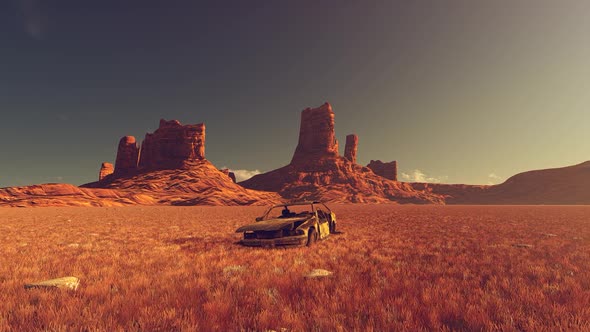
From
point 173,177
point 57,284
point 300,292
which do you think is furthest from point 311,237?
point 173,177

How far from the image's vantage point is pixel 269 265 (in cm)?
608

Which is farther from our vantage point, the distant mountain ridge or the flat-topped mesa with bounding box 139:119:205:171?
the flat-topped mesa with bounding box 139:119:205:171

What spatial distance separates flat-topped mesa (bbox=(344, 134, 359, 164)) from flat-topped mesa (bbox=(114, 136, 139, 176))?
342 ft

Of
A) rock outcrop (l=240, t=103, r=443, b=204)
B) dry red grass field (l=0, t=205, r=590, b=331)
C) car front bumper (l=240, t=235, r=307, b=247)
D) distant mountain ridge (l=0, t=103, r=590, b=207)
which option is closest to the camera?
dry red grass field (l=0, t=205, r=590, b=331)

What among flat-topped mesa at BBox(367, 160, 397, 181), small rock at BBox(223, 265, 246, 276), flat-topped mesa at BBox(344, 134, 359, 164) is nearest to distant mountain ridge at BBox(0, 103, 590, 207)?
flat-topped mesa at BBox(344, 134, 359, 164)

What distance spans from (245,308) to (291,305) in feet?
1.97

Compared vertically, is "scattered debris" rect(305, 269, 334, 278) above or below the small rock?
above

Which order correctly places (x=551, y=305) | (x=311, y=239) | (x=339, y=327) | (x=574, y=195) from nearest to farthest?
(x=339, y=327)
(x=551, y=305)
(x=311, y=239)
(x=574, y=195)

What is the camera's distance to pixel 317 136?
131 m

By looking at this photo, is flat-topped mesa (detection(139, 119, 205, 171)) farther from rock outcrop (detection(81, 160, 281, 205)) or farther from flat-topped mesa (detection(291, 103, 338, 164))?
flat-topped mesa (detection(291, 103, 338, 164))

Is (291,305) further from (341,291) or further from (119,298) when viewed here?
(119,298)

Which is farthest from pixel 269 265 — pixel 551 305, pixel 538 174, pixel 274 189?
pixel 538 174

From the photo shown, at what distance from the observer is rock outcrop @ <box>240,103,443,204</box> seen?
10419 cm

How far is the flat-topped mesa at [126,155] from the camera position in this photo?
4779 inches
